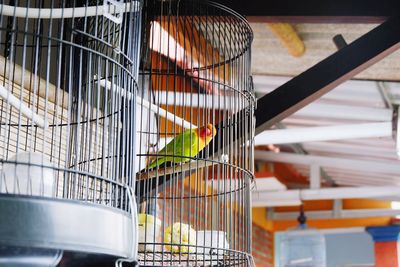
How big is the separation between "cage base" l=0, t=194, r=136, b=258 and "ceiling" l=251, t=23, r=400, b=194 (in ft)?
7.27

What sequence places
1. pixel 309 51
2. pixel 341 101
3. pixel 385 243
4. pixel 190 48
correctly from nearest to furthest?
pixel 190 48
pixel 309 51
pixel 341 101
pixel 385 243

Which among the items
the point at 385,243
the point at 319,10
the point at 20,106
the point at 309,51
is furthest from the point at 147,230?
the point at 385,243

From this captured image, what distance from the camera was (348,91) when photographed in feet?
15.1

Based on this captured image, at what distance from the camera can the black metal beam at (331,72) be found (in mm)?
2557

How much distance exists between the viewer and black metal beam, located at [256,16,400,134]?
256 cm

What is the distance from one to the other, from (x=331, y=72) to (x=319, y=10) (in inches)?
8.9

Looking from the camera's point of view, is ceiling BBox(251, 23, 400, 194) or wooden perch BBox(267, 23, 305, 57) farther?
ceiling BBox(251, 23, 400, 194)

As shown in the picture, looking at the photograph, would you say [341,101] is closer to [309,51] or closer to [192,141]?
[309,51]

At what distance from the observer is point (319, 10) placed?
8.75 feet

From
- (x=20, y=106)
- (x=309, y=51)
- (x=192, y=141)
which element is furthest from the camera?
(x=309, y=51)

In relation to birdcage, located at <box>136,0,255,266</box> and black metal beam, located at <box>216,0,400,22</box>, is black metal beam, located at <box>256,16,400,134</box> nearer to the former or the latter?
black metal beam, located at <box>216,0,400,22</box>

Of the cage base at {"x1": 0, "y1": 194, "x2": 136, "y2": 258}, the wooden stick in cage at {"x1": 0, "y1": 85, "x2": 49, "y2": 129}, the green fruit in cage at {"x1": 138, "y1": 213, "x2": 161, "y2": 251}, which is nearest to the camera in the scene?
the cage base at {"x1": 0, "y1": 194, "x2": 136, "y2": 258}

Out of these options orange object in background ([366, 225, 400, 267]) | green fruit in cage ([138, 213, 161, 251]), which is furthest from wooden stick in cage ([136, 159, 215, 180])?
orange object in background ([366, 225, 400, 267])

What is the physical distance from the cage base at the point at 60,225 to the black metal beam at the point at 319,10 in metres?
1.42
